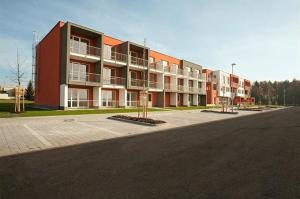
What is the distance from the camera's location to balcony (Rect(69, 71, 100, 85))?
967 inches

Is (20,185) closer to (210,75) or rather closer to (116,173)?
(116,173)

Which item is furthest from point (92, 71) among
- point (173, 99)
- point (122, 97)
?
point (173, 99)

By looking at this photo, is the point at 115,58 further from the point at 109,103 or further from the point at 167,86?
the point at 167,86

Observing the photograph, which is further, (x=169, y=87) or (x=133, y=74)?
(x=169, y=87)

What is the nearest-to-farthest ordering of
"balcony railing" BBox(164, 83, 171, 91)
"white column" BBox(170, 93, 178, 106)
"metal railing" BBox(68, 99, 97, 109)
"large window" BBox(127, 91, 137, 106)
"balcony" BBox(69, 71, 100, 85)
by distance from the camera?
1. "balcony" BBox(69, 71, 100, 85)
2. "metal railing" BBox(68, 99, 97, 109)
3. "large window" BBox(127, 91, 137, 106)
4. "balcony railing" BBox(164, 83, 171, 91)
5. "white column" BBox(170, 93, 178, 106)

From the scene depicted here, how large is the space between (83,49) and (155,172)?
24.3 meters

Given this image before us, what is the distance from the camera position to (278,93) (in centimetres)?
10562

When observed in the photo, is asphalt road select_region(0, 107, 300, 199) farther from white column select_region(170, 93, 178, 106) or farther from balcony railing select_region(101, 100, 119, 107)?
white column select_region(170, 93, 178, 106)

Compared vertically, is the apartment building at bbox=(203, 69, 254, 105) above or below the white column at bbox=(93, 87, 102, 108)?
above

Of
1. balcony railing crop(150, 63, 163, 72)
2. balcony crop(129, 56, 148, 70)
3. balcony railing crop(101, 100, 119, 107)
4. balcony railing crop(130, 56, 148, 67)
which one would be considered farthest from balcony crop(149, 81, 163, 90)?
balcony railing crop(101, 100, 119, 107)

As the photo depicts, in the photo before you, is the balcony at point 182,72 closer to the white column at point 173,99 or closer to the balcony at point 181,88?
the balcony at point 181,88

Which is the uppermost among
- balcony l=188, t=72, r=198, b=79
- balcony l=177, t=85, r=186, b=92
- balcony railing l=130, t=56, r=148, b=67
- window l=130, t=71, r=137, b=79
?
balcony railing l=130, t=56, r=148, b=67

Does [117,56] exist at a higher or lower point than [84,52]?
higher

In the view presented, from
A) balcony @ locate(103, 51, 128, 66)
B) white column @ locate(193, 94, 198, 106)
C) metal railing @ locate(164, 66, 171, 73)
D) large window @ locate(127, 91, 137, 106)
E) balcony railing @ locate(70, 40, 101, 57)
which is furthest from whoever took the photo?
white column @ locate(193, 94, 198, 106)
